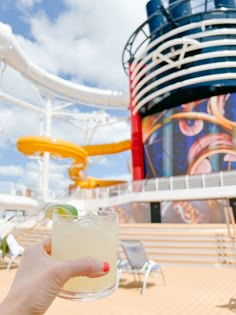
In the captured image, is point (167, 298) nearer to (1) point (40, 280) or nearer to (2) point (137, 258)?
(2) point (137, 258)

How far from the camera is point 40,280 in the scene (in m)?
1.06

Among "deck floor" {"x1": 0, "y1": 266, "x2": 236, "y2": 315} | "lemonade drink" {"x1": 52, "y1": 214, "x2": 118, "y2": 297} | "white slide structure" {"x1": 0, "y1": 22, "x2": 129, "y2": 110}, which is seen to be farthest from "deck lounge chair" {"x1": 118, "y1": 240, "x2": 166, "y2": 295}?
"white slide structure" {"x1": 0, "y1": 22, "x2": 129, "y2": 110}

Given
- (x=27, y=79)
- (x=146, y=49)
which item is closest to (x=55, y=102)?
(x=27, y=79)

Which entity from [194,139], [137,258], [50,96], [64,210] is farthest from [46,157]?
[64,210]

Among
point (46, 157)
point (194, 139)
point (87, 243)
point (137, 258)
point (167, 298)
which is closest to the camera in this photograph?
point (87, 243)

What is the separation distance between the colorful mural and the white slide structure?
7.62 metres

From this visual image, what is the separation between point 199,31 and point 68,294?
20.3m

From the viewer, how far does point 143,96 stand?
21281 mm

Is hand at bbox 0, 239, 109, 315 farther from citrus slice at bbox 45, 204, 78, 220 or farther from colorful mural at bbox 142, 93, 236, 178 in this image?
colorful mural at bbox 142, 93, 236, 178

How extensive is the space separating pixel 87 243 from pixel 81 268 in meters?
0.27

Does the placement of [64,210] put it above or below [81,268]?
above

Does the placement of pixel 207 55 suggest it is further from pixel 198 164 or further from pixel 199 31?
pixel 198 164

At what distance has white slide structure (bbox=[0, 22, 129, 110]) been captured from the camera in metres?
19.0

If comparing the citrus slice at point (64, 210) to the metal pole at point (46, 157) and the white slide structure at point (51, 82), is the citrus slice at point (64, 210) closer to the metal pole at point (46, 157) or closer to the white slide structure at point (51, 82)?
the white slide structure at point (51, 82)
